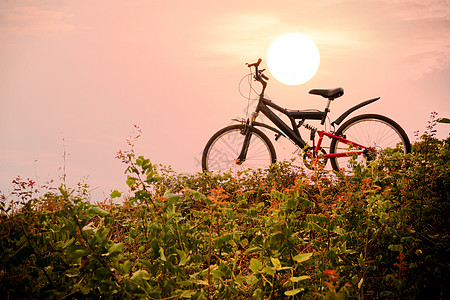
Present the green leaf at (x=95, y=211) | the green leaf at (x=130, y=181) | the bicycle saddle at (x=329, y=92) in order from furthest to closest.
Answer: the bicycle saddle at (x=329, y=92), the green leaf at (x=130, y=181), the green leaf at (x=95, y=211)

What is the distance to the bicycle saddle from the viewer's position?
655 cm

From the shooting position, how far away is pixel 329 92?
6586mm

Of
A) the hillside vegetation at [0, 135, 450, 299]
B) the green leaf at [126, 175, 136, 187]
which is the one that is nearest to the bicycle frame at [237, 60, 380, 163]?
the hillside vegetation at [0, 135, 450, 299]

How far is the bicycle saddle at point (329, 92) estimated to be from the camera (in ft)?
21.5

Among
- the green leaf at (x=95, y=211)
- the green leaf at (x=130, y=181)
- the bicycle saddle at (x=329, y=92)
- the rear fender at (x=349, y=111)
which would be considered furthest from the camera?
the rear fender at (x=349, y=111)

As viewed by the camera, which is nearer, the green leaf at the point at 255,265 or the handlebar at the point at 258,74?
the green leaf at the point at 255,265

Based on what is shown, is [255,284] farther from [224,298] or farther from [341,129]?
[341,129]

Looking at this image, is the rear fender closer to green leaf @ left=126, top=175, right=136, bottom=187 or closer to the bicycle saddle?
the bicycle saddle

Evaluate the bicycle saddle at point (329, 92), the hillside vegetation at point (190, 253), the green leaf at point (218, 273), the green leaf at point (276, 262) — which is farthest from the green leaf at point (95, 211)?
the bicycle saddle at point (329, 92)

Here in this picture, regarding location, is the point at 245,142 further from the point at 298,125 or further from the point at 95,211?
the point at 95,211

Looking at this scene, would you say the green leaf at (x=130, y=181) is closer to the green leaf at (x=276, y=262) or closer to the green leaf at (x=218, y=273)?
the green leaf at (x=218, y=273)

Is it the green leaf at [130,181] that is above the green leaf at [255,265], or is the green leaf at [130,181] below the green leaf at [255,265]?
above

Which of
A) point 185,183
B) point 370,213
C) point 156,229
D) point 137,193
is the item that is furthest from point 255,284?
point 185,183

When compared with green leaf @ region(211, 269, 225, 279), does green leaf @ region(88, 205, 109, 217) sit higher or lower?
higher
